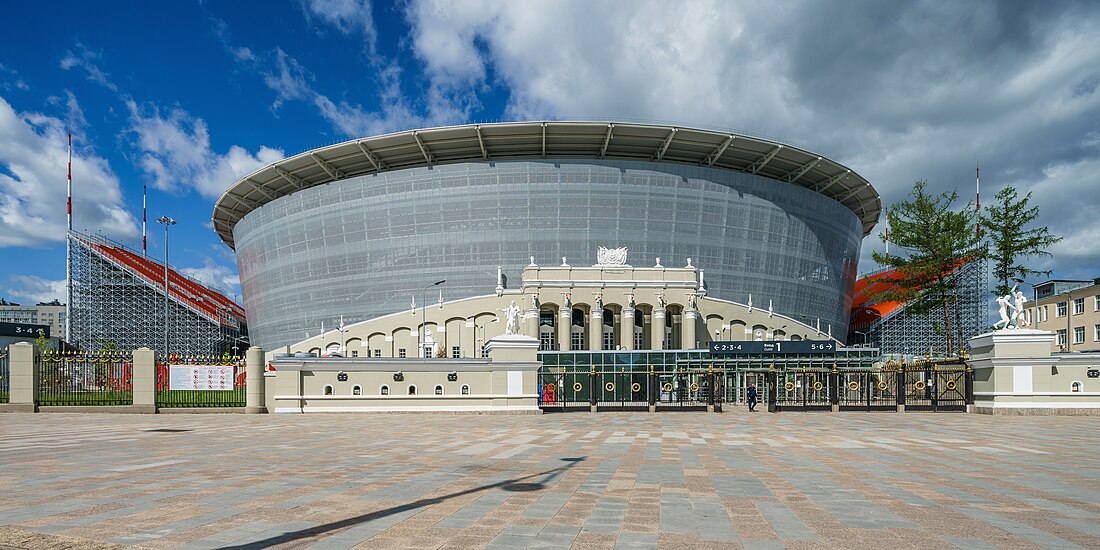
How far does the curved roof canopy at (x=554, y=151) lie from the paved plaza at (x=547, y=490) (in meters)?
56.2

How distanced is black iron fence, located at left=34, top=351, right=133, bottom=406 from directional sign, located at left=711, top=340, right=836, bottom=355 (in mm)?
46390

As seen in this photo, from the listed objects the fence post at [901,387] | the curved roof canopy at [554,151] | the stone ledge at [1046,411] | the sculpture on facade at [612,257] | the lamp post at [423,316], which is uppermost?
the curved roof canopy at [554,151]

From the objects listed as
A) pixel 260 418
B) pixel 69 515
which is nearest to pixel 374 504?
pixel 69 515

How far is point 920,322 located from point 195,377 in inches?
4091

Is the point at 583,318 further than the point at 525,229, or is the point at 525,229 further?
the point at 525,229

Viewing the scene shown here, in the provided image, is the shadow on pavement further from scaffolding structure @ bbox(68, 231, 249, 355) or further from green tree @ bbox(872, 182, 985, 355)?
scaffolding structure @ bbox(68, 231, 249, 355)

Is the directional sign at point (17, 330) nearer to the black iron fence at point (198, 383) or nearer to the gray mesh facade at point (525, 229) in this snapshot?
the gray mesh facade at point (525, 229)

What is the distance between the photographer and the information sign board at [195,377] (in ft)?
111

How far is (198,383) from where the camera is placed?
33938mm

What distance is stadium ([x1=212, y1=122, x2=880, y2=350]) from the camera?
258 ft

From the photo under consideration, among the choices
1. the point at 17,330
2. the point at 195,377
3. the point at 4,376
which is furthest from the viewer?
the point at 17,330

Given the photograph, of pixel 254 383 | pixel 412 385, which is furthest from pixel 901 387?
pixel 254 383

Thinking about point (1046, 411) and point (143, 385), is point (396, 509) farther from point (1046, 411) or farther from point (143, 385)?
point (1046, 411)

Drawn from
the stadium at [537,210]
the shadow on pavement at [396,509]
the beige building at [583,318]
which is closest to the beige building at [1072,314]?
the stadium at [537,210]
